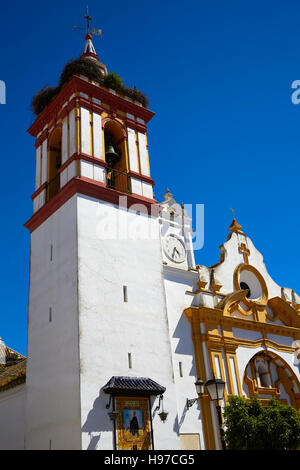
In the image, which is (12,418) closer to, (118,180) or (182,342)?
(182,342)

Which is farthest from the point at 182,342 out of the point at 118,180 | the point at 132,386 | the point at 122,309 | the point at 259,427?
the point at 118,180

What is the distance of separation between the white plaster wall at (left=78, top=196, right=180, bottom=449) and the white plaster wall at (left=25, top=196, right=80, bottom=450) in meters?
0.30

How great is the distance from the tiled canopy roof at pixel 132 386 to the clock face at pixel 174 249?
532 centimetres

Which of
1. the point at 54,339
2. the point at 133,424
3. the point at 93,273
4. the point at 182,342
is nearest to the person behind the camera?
the point at 133,424

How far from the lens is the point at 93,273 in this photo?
1416 cm

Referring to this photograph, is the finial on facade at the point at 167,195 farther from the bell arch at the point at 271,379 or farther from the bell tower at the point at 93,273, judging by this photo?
the bell arch at the point at 271,379

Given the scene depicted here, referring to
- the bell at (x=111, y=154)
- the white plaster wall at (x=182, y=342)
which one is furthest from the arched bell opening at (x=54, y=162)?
the white plaster wall at (x=182, y=342)

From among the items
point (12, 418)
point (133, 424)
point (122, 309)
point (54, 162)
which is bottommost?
point (133, 424)

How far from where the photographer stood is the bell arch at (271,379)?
1720cm

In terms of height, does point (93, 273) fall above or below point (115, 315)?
above

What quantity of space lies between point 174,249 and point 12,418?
8.19 meters

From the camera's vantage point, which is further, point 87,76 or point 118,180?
point 87,76

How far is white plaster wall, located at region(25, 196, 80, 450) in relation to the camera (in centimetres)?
1248
